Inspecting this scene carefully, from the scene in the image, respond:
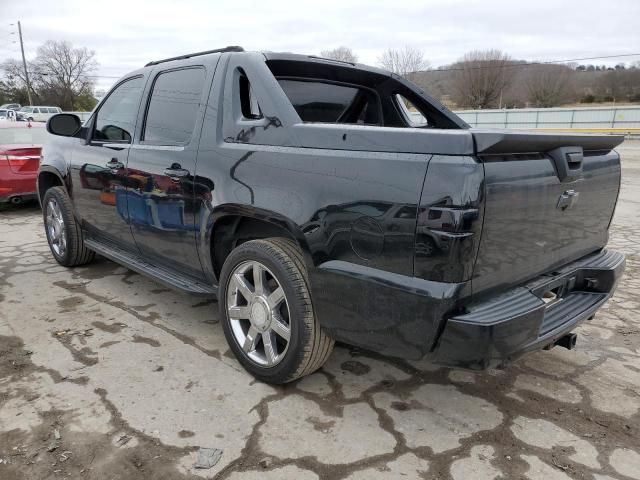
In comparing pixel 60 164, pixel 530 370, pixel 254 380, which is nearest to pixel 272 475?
pixel 254 380

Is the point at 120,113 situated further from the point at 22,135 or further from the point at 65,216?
the point at 22,135

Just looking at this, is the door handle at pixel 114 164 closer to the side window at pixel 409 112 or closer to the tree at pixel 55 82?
the side window at pixel 409 112

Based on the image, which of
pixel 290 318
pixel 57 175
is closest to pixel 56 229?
pixel 57 175

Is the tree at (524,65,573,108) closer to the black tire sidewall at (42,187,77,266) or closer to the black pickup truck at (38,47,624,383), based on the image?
the black tire sidewall at (42,187,77,266)

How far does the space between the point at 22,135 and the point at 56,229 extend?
3876 millimetres

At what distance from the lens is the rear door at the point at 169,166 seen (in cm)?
306

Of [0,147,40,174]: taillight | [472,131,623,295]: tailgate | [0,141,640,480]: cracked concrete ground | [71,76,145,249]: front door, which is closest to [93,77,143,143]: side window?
[71,76,145,249]: front door

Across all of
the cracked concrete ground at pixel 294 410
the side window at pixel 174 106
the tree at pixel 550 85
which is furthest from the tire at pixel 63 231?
the tree at pixel 550 85

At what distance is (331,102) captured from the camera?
11.3 feet

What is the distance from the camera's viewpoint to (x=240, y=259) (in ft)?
8.96

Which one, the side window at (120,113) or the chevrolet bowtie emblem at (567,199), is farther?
the side window at (120,113)

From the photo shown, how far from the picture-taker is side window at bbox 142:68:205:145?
10.3 feet

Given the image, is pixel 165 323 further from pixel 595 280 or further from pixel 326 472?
pixel 595 280

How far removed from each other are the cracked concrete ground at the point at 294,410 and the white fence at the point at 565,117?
91.0 feet
